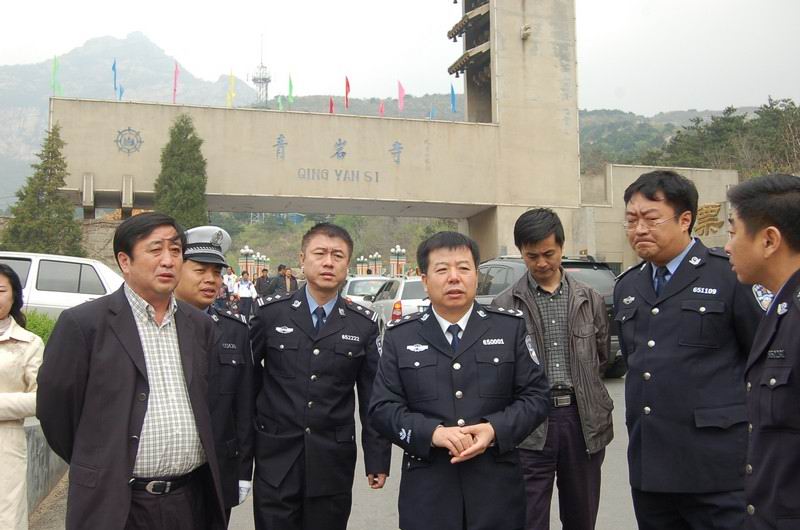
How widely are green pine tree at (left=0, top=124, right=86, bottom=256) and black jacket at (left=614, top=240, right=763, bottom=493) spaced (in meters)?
26.9

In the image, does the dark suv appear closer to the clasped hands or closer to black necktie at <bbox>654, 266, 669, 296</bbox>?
black necktie at <bbox>654, 266, 669, 296</bbox>

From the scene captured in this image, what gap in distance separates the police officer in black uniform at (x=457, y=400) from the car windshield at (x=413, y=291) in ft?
36.7

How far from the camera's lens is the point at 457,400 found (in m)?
2.99

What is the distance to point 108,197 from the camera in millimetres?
30359

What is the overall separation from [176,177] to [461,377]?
2708 cm

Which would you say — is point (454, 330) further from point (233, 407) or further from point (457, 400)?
point (233, 407)

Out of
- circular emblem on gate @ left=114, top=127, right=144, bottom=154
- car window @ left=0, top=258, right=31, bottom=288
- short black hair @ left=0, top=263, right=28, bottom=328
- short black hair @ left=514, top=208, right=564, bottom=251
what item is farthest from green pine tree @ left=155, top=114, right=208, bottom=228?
short black hair @ left=514, top=208, right=564, bottom=251

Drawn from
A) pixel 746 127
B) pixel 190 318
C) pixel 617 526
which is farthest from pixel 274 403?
pixel 746 127

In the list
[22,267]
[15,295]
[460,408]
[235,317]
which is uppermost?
[22,267]

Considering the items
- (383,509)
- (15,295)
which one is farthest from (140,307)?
(383,509)

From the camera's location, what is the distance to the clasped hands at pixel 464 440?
9.08 ft

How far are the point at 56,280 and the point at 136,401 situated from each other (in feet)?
30.2

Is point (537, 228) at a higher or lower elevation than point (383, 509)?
higher

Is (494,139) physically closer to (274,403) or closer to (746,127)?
(746,127)
